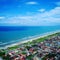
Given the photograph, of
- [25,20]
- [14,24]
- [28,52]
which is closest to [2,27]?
[14,24]

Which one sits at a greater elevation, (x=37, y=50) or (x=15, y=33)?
(x=15, y=33)

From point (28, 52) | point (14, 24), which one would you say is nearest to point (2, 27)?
point (14, 24)

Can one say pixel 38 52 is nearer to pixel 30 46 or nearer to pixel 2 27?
pixel 30 46

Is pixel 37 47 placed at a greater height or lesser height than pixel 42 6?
lesser

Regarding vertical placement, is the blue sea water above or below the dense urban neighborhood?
above

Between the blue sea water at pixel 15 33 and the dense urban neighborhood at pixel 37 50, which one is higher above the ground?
the blue sea water at pixel 15 33

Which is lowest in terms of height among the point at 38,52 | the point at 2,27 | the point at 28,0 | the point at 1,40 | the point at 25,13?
the point at 38,52
